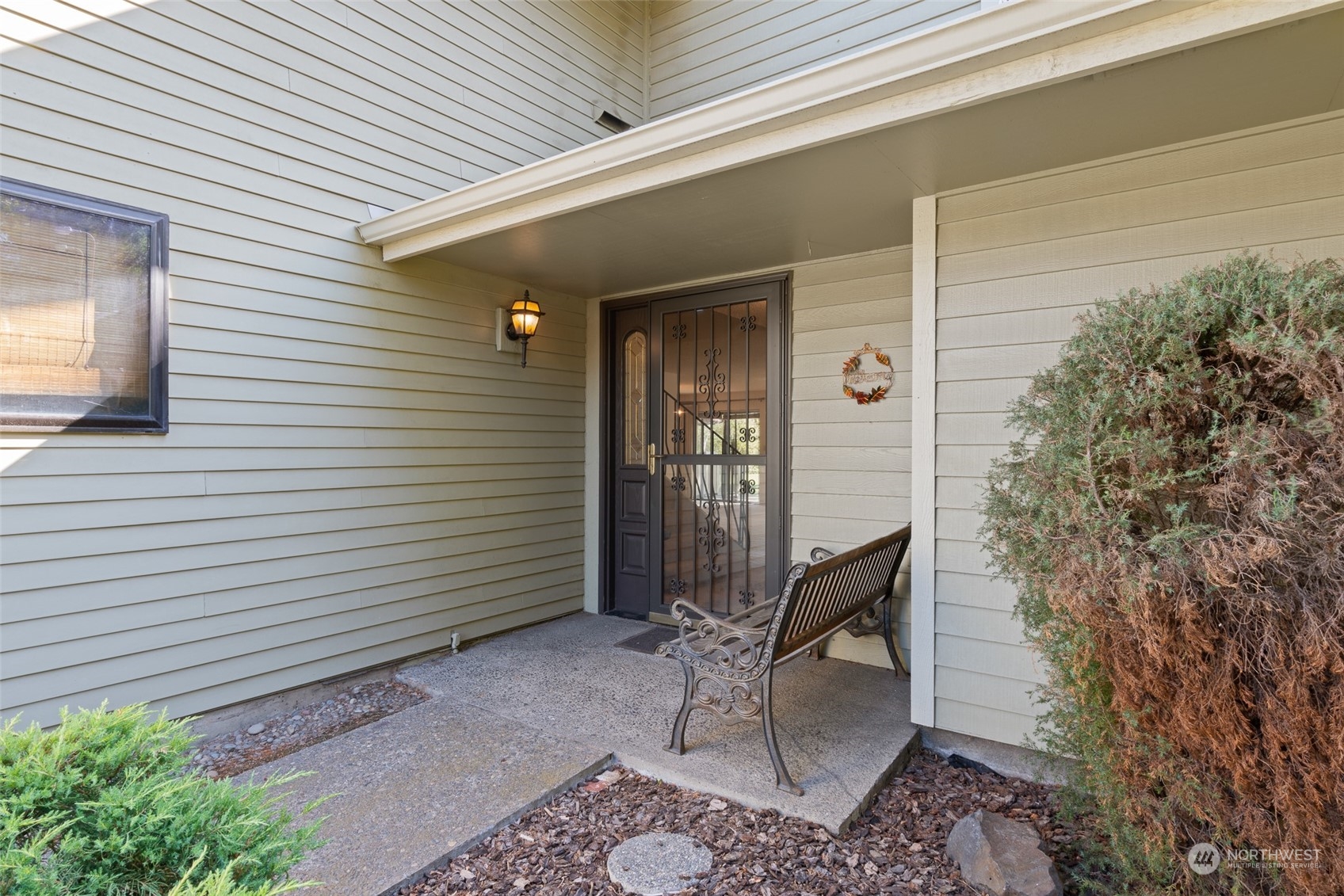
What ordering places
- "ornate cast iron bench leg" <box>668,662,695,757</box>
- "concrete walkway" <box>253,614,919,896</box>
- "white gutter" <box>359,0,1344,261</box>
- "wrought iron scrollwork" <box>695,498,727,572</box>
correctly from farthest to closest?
1. "wrought iron scrollwork" <box>695,498,727,572</box>
2. "ornate cast iron bench leg" <box>668,662,695,757</box>
3. "concrete walkway" <box>253,614,919,896</box>
4. "white gutter" <box>359,0,1344,261</box>

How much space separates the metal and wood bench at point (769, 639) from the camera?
7.71 ft

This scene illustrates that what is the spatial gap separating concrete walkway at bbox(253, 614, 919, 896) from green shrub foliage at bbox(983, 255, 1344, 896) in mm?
1002

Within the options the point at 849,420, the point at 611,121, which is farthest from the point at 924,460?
the point at 611,121

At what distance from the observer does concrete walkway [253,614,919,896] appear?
214cm

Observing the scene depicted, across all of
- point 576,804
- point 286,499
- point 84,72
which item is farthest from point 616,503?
point 84,72

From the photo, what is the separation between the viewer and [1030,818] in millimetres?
2330

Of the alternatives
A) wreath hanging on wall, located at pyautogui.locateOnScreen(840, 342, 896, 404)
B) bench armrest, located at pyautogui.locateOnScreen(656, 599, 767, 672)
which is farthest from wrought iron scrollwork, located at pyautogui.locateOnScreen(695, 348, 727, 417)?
bench armrest, located at pyautogui.locateOnScreen(656, 599, 767, 672)

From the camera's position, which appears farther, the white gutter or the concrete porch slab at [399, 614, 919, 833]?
the concrete porch slab at [399, 614, 919, 833]

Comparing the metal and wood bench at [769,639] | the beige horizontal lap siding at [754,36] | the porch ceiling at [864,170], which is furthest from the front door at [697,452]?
the beige horizontal lap siding at [754,36]

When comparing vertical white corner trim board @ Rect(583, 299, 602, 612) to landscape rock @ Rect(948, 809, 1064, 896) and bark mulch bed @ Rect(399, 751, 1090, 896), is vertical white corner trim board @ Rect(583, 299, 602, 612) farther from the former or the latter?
landscape rock @ Rect(948, 809, 1064, 896)

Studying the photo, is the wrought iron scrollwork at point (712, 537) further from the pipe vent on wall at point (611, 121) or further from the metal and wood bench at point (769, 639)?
the pipe vent on wall at point (611, 121)

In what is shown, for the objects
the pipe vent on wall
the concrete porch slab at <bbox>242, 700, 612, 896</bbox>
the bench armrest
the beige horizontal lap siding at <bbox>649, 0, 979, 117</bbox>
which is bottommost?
the concrete porch slab at <bbox>242, 700, 612, 896</bbox>

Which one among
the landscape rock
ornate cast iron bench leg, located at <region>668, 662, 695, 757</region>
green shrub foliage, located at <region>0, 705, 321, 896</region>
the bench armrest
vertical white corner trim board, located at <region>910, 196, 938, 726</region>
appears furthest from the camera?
vertical white corner trim board, located at <region>910, 196, 938, 726</region>

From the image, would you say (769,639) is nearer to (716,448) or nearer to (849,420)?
(849,420)
